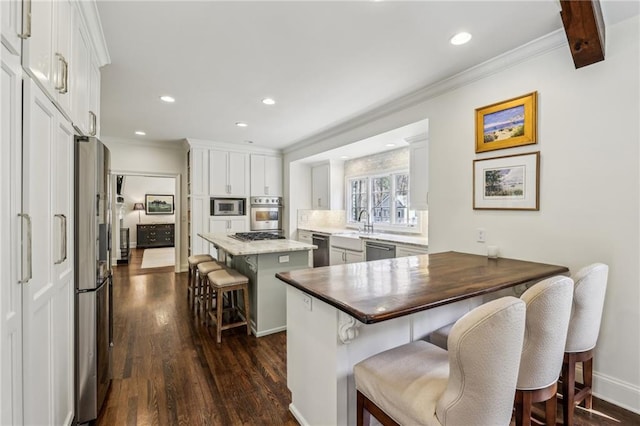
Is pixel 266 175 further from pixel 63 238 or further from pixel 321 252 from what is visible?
pixel 63 238

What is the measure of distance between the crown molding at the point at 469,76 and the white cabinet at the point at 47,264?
293 cm

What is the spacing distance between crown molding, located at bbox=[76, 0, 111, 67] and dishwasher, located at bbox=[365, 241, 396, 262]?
3383 mm

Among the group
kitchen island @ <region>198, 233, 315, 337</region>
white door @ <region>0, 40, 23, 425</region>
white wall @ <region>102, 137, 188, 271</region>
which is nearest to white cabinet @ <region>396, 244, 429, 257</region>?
kitchen island @ <region>198, 233, 315, 337</region>

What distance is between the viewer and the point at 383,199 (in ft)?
16.9

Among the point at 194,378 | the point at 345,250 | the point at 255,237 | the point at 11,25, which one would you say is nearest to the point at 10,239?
the point at 11,25

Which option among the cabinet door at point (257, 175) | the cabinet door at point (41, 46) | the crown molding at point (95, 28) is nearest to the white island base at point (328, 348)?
the cabinet door at point (41, 46)

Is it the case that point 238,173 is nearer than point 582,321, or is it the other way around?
point 582,321

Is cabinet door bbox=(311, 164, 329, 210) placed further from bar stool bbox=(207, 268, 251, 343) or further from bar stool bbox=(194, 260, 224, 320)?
bar stool bbox=(207, 268, 251, 343)

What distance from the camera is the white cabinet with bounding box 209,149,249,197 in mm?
5598

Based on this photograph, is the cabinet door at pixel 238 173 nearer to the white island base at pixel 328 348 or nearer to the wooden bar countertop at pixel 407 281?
the wooden bar countertop at pixel 407 281

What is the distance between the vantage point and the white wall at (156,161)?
545 cm

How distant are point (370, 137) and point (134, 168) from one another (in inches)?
174

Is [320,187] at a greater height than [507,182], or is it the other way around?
[320,187]

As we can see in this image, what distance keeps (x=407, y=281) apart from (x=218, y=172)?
4780 millimetres
